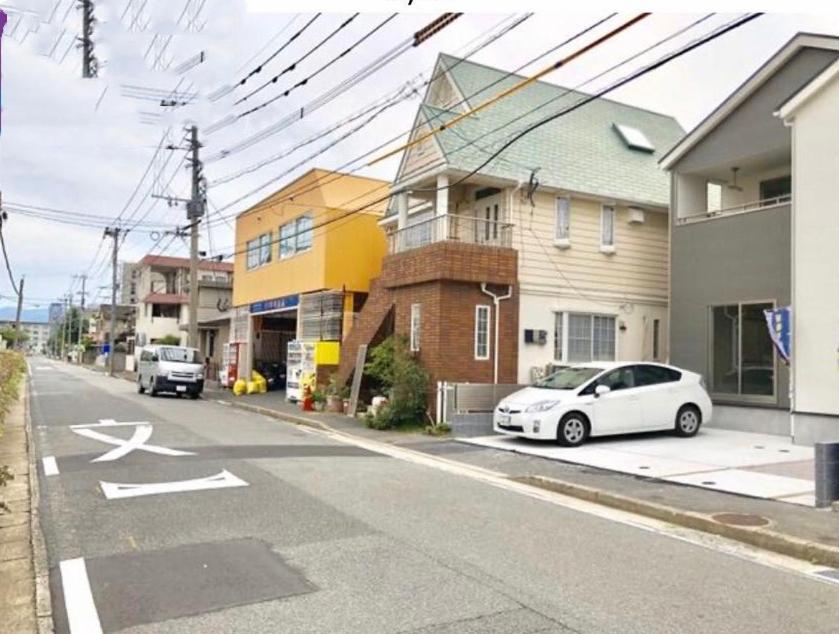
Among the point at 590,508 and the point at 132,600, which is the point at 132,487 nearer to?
the point at 132,600

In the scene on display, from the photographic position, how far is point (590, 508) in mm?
8336

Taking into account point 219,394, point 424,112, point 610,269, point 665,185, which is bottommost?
point 219,394

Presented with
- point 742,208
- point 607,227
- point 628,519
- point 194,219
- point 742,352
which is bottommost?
point 628,519

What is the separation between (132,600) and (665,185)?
1901cm

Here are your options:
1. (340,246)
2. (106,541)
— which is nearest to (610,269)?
(340,246)

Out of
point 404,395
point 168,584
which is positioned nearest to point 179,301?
point 404,395

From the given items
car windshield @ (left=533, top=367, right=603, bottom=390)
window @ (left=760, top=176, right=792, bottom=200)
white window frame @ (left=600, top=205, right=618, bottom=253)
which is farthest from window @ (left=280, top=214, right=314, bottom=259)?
window @ (left=760, top=176, right=792, bottom=200)

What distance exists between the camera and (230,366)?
95.9 ft

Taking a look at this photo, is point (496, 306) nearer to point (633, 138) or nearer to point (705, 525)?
point (633, 138)

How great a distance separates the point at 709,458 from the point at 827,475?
351cm

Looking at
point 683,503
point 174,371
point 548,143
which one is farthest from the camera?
point 174,371

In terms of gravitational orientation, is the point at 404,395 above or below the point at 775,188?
below

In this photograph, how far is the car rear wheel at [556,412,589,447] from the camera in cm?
1265

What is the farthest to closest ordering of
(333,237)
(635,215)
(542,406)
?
(333,237) < (635,215) < (542,406)
